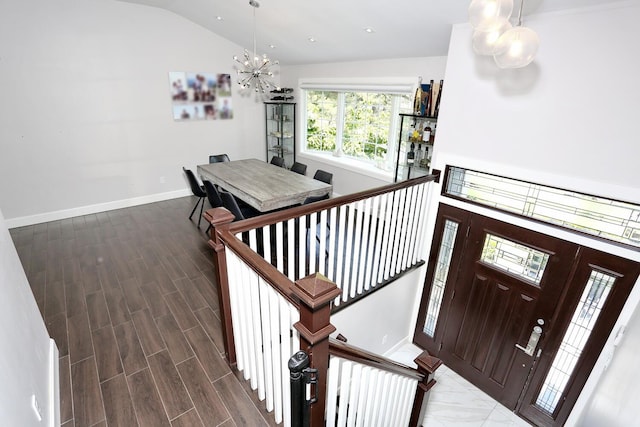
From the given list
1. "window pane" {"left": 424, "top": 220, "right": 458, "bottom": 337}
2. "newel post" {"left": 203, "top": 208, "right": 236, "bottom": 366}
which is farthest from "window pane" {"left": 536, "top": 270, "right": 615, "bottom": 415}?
"newel post" {"left": 203, "top": 208, "right": 236, "bottom": 366}

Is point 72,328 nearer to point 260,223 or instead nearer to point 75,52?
point 260,223

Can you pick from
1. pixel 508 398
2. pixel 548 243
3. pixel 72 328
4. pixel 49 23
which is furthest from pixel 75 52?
pixel 508 398

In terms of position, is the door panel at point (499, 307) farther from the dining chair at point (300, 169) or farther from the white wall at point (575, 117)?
the dining chair at point (300, 169)

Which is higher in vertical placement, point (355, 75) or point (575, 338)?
point (355, 75)

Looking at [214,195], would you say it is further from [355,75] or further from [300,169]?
[355,75]

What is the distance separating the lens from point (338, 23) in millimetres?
4035

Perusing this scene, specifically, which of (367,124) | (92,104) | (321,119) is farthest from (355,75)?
(92,104)

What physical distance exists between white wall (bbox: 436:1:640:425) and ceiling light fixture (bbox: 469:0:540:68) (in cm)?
67

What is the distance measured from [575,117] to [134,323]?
408 cm

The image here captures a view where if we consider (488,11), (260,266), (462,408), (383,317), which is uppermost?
(488,11)

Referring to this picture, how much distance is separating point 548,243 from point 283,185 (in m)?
3.09

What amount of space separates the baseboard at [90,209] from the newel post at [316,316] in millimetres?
5765

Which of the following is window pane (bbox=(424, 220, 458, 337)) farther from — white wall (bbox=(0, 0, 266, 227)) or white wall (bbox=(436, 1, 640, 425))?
white wall (bbox=(0, 0, 266, 227))

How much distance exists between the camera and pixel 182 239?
4711 millimetres
